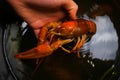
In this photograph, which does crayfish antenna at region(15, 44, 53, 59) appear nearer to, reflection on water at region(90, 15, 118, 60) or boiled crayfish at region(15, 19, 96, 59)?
boiled crayfish at region(15, 19, 96, 59)

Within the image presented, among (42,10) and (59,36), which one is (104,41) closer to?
(59,36)

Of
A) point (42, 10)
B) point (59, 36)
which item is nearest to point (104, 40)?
point (59, 36)

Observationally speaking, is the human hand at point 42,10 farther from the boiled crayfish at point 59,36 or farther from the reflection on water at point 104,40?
the reflection on water at point 104,40

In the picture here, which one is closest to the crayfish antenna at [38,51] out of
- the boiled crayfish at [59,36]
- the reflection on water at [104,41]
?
the boiled crayfish at [59,36]

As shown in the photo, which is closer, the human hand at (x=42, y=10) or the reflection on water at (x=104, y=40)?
the human hand at (x=42, y=10)

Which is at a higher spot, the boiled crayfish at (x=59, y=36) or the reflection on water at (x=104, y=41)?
the boiled crayfish at (x=59, y=36)

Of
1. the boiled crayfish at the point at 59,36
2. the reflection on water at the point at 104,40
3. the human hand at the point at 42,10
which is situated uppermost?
the human hand at the point at 42,10
